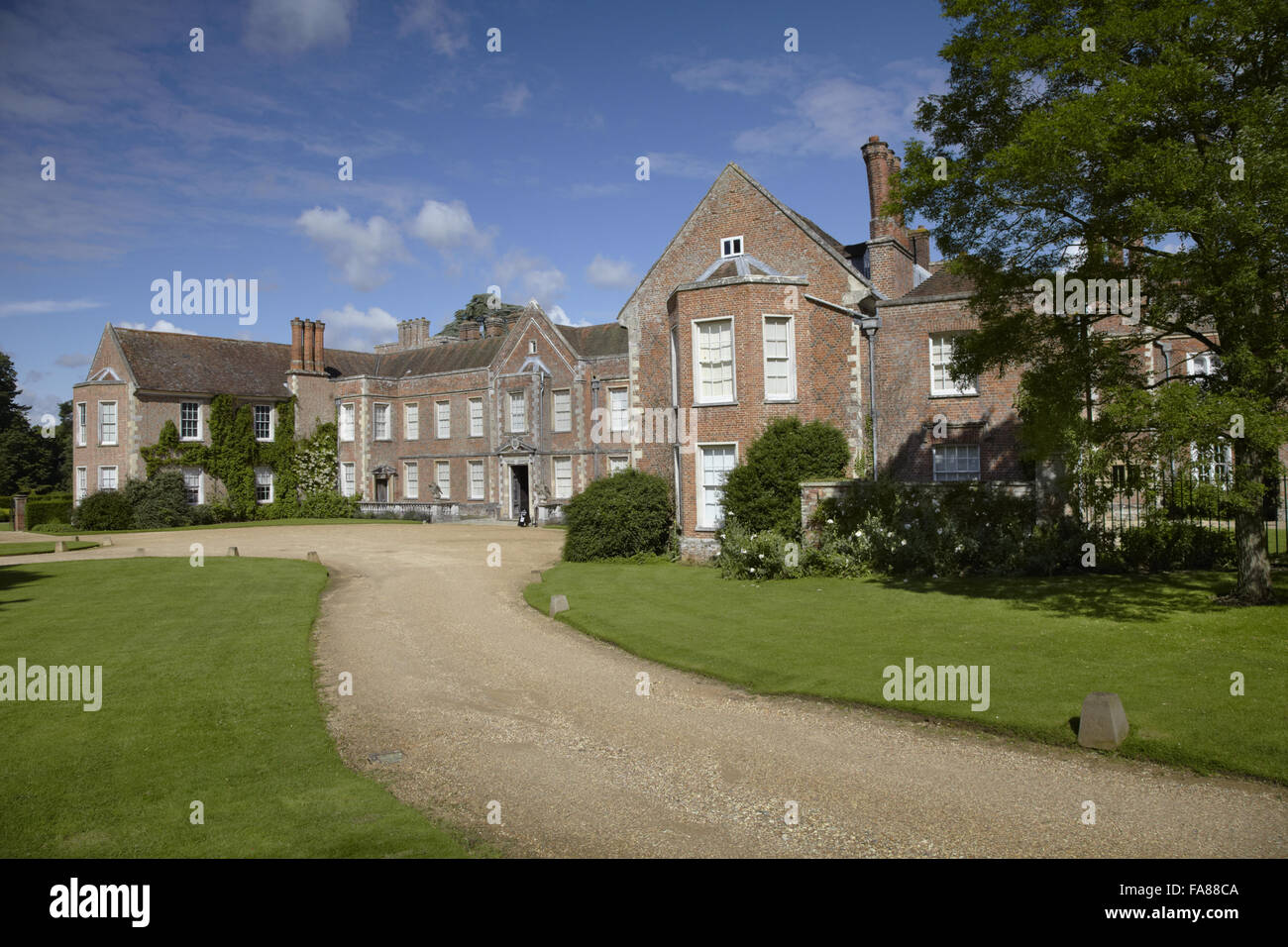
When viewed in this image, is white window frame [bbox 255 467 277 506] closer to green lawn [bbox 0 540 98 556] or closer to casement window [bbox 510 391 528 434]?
casement window [bbox 510 391 528 434]

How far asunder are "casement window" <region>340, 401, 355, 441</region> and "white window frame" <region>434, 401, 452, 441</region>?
16.6 ft

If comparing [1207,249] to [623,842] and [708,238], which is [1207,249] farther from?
[708,238]

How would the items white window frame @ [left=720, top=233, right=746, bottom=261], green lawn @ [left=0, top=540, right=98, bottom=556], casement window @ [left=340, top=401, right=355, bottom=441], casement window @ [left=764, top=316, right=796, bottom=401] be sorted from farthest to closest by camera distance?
casement window @ [left=340, top=401, right=355, bottom=441] → green lawn @ [left=0, top=540, right=98, bottom=556] → white window frame @ [left=720, top=233, right=746, bottom=261] → casement window @ [left=764, top=316, right=796, bottom=401]

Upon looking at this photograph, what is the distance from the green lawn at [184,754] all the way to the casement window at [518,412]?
27337 mm

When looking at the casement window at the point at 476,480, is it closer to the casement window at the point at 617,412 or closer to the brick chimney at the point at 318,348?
the casement window at the point at 617,412

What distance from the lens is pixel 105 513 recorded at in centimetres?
3756

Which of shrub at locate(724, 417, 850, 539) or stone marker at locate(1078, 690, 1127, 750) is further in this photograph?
shrub at locate(724, 417, 850, 539)

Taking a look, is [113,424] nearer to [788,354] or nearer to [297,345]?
[297,345]

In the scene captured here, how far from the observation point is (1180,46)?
442 inches

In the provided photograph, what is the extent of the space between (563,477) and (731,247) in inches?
703

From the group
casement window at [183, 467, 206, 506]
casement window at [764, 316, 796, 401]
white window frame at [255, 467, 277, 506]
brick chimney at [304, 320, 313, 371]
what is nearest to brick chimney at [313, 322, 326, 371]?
brick chimney at [304, 320, 313, 371]

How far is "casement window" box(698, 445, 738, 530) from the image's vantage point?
2180 cm

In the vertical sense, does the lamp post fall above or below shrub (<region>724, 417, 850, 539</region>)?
above
